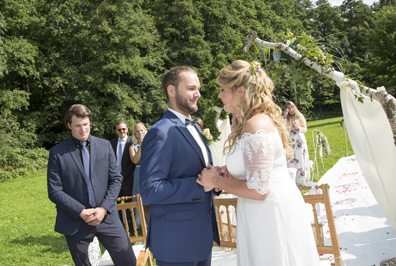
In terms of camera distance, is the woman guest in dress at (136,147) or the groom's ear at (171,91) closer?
the groom's ear at (171,91)

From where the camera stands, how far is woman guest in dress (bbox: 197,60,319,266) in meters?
2.19

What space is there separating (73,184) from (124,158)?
3138mm

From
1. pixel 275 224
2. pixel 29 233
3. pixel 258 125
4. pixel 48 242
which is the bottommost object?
pixel 48 242

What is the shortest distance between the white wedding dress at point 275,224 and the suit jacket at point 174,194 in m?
0.29

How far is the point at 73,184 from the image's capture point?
10.3 ft

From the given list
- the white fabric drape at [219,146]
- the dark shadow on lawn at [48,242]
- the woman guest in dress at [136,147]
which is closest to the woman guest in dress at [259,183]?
the woman guest in dress at [136,147]

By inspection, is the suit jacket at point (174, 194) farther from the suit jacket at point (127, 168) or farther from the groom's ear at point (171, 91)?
the suit jacket at point (127, 168)

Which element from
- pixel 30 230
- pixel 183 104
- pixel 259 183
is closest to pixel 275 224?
pixel 259 183

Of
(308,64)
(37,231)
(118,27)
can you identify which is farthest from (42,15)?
(308,64)

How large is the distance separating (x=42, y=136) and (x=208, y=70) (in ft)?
42.3

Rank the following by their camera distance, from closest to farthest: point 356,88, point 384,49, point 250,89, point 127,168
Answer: point 250,89, point 356,88, point 127,168, point 384,49

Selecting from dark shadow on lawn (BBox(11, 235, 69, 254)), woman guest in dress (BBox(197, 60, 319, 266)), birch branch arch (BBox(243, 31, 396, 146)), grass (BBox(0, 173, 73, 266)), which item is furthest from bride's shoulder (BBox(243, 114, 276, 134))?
dark shadow on lawn (BBox(11, 235, 69, 254))

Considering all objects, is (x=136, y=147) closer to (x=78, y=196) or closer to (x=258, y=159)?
(x=78, y=196)

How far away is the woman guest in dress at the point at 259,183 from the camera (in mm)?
2191
